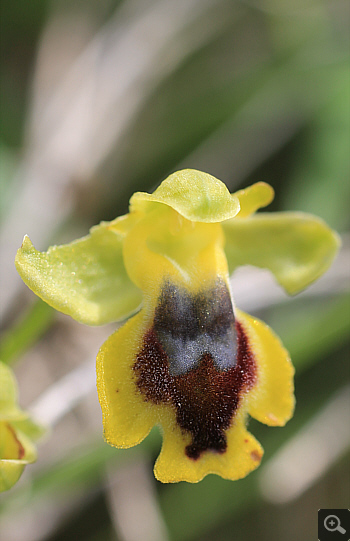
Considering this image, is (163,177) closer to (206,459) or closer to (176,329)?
(176,329)

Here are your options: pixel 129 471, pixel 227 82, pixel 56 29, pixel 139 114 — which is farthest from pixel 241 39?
pixel 129 471

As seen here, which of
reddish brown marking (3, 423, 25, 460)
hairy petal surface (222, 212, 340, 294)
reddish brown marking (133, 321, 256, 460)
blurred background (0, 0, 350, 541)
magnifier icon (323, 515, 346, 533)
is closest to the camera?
reddish brown marking (133, 321, 256, 460)

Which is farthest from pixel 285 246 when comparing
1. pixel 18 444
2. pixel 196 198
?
pixel 18 444

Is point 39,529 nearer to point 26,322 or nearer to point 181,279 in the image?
point 26,322

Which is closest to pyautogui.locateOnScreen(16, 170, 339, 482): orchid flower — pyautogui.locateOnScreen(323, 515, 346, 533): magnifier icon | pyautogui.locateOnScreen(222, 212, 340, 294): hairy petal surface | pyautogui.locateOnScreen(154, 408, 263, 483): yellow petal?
pyautogui.locateOnScreen(154, 408, 263, 483): yellow petal

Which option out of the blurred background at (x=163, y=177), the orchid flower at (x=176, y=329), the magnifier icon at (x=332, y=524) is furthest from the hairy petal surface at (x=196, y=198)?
the magnifier icon at (x=332, y=524)

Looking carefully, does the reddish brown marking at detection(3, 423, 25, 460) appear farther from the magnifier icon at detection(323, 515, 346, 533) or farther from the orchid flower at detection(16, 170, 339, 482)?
the magnifier icon at detection(323, 515, 346, 533)

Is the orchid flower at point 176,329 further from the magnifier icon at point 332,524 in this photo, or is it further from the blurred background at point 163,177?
the magnifier icon at point 332,524
